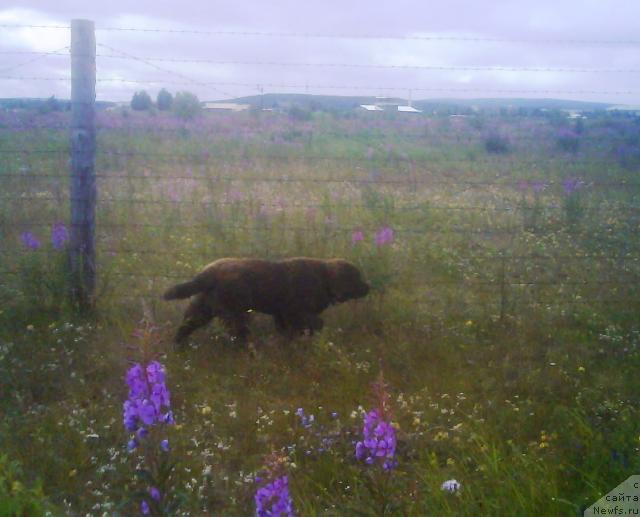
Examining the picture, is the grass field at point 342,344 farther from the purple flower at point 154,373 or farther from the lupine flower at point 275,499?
the lupine flower at point 275,499

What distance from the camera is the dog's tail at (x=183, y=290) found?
5797 millimetres

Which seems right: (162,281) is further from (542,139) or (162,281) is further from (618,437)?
(618,437)

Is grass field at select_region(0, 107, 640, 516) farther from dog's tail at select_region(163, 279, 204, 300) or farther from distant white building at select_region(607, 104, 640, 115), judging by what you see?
distant white building at select_region(607, 104, 640, 115)

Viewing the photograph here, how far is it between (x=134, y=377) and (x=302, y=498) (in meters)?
1.37

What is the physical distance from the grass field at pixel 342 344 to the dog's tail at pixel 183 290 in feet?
1.30

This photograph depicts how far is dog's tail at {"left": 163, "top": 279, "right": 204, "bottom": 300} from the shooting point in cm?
580

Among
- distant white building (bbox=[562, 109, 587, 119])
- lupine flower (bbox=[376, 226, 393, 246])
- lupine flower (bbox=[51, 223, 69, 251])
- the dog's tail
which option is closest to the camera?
the dog's tail

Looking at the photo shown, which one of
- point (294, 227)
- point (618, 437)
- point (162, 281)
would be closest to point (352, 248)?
point (294, 227)

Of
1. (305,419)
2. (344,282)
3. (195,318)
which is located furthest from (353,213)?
(305,419)

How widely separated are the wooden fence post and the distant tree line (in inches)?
17.4

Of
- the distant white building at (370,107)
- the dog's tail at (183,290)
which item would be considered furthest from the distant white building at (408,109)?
the dog's tail at (183,290)

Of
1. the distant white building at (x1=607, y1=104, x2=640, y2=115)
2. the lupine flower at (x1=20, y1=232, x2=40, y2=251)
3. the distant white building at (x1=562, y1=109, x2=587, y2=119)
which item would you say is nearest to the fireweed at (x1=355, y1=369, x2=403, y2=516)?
the lupine flower at (x1=20, y1=232, x2=40, y2=251)

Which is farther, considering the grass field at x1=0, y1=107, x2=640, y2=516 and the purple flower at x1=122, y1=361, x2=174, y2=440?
the grass field at x1=0, y1=107, x2=640, y2=516

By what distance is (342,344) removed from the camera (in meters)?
5.92
